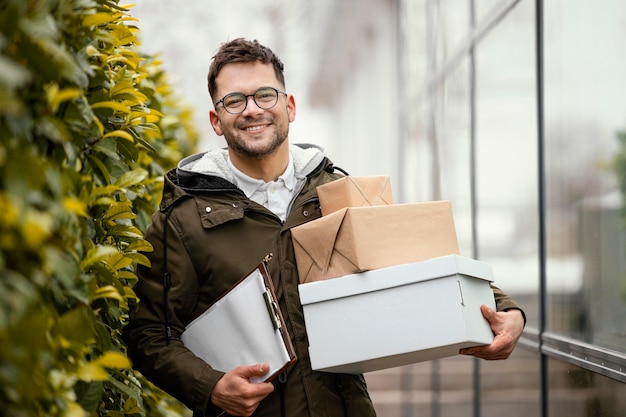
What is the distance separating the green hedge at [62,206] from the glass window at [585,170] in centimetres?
160

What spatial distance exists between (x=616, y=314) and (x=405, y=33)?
6798 mm

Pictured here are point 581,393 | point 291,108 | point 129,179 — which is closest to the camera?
point 129,179

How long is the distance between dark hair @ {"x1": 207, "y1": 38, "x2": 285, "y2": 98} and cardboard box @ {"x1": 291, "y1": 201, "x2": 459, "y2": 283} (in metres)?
0.57

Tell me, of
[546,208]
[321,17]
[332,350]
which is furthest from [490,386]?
[321,17]

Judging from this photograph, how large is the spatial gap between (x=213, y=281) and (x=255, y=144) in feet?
1.40

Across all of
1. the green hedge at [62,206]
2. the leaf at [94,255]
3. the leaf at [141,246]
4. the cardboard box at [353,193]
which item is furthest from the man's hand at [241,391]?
the leaf at [94,255]

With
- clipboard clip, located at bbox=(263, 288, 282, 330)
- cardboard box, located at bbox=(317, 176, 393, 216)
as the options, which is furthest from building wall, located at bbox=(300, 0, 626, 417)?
clipboard clip, located at bbox=(263, 288, 282, 330)

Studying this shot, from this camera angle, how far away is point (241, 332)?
107 inches

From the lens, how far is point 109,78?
2555 millimetres

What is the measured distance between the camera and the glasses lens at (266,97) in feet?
9.59

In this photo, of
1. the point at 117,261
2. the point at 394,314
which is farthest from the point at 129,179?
the point at 394,314

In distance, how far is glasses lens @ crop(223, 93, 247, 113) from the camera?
9.56 feet

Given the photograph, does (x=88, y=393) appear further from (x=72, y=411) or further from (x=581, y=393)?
(x=581, y=393)

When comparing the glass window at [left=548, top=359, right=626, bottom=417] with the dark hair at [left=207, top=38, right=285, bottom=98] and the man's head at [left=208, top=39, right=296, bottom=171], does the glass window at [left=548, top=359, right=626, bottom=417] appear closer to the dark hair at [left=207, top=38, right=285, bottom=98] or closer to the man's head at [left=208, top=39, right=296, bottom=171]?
the man's head at [left=208, top=39, right=296, bottom=171]
